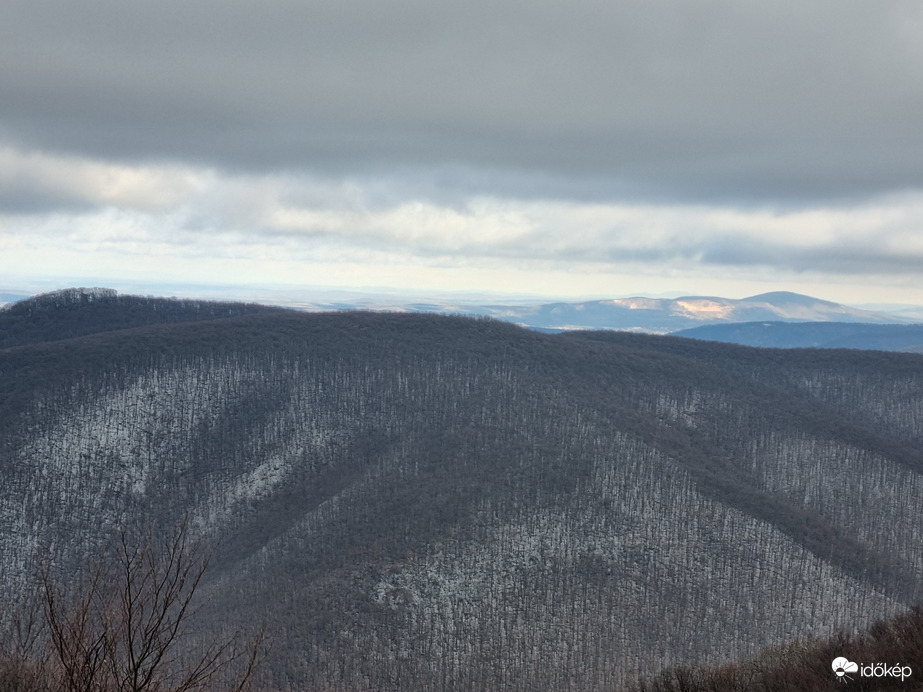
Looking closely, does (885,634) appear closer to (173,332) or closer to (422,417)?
(422,417)

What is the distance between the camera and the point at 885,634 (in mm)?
40812

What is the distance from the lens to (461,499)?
395 ft

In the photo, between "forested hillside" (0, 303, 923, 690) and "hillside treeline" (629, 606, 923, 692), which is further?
"forested hillside" (0, 303, 923, 690)

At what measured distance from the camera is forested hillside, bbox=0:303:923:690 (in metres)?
92.0

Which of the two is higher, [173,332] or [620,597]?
[173,332]

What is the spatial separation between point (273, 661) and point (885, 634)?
226 feet

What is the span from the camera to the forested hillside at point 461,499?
92000 mm

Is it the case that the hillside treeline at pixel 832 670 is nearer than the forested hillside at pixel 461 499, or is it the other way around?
the hillside treeline at pixel 832 670

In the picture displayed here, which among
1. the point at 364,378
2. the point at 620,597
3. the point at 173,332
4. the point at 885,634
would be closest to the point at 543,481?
the point at 620,597

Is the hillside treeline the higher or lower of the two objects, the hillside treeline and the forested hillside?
the higher

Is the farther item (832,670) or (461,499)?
(461,499)

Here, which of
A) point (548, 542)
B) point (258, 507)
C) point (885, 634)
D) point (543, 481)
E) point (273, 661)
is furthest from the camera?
point (258, 507)

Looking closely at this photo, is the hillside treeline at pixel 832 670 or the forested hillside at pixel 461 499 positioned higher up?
the hillside treeline at pixel 832 670

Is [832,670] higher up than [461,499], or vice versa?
[832,670]
